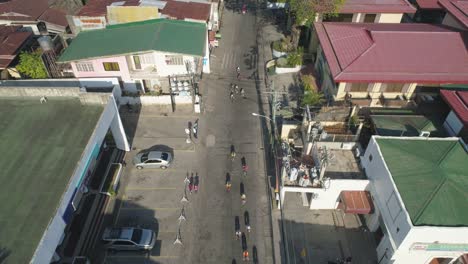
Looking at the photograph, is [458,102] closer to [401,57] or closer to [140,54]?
[401,57]

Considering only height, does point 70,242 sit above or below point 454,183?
below

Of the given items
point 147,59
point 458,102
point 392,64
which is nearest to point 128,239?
point 147,59

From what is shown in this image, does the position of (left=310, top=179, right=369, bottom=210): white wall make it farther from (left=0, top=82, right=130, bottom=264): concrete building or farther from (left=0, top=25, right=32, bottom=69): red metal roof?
(left=0, top=25, right=32, bottom=69): red metal roof

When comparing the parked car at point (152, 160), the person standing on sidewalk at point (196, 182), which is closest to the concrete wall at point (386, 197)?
the person standing on sidewalk at point (196, 182)

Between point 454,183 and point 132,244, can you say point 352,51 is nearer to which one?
point 454,183

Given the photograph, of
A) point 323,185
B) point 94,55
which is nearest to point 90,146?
point 94,55
